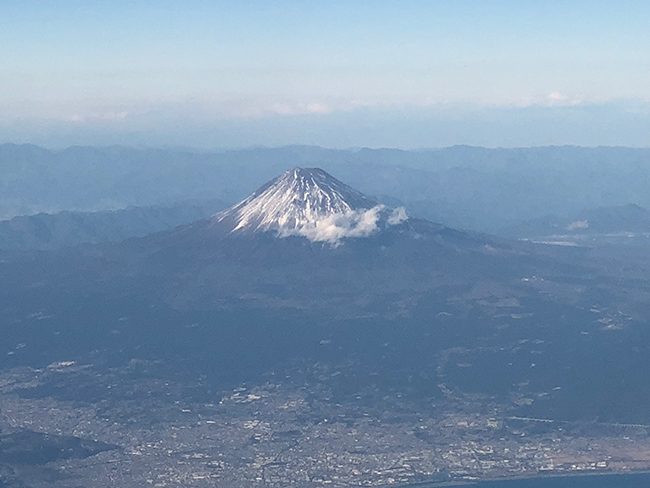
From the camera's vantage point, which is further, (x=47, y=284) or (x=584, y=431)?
(x=47, y=284)

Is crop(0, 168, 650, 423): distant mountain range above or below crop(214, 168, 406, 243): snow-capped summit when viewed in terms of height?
below

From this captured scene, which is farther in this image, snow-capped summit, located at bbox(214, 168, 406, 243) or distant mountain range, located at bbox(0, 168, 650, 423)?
snow-capped summit, located at bbox(214, 168, 406, 243)

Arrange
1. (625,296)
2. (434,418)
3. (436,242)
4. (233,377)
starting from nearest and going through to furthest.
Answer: (434,418) < (233,377) < (625,296) < (436,242)

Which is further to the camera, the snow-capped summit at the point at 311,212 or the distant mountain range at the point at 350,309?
the snow-capped summit at the point at 311,212

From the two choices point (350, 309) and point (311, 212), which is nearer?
point (350, 309)

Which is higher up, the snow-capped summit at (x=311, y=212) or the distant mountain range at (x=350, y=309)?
the snow-capped summit at (x=311, y=212)

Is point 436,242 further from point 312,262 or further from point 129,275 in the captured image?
point 129,275

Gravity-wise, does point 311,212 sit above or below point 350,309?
above

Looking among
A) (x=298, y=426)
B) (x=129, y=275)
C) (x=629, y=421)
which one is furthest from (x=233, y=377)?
(x=129, y=275)
